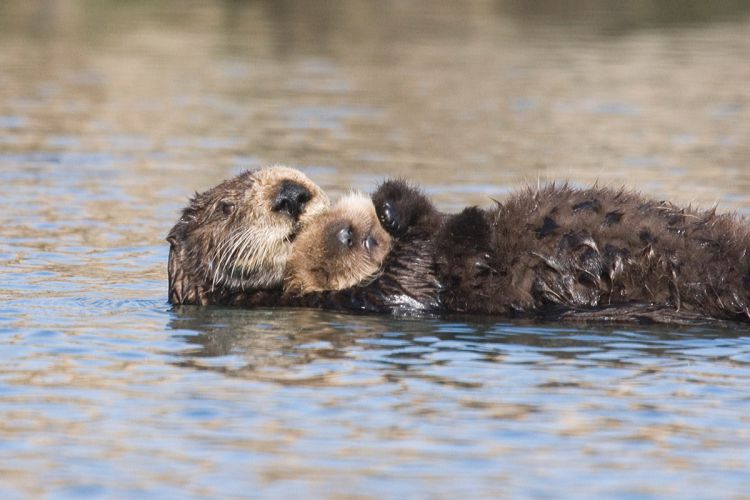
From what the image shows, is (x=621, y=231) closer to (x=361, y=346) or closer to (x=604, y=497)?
(x=361, y=346)

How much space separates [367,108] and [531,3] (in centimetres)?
1371

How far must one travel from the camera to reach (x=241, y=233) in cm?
713

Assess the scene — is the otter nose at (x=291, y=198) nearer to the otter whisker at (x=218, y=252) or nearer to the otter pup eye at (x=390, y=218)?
the otter whisker at (x=218, y=252)

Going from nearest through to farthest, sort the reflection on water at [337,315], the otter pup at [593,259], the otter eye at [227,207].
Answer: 1. the reflection on water at [337,315]
2. the otter pup at [593,259]
3. the otter eye at [227,207]

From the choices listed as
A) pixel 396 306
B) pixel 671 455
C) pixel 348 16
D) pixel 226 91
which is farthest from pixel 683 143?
pixel 348 16

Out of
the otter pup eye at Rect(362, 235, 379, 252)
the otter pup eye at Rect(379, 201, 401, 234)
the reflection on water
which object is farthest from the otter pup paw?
the reflection on water

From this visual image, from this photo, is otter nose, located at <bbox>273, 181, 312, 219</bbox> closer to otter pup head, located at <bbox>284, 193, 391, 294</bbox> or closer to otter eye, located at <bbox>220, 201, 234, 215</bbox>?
otter pup head, located at <bbox>284, 193, 391, 294</bbox>

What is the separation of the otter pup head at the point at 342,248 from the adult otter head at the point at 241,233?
0.26ft

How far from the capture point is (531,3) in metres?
29.7

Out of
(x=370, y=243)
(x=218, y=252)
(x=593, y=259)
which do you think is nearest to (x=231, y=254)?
(x=218, y=252)

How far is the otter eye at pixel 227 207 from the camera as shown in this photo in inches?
285

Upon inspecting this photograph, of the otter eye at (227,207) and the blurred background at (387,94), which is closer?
the otter eye at (227,207)

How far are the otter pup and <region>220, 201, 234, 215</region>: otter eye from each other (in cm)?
106

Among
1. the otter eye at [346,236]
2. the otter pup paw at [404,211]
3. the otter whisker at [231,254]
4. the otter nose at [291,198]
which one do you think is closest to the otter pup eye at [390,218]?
the otter pup paw at [404,211]
